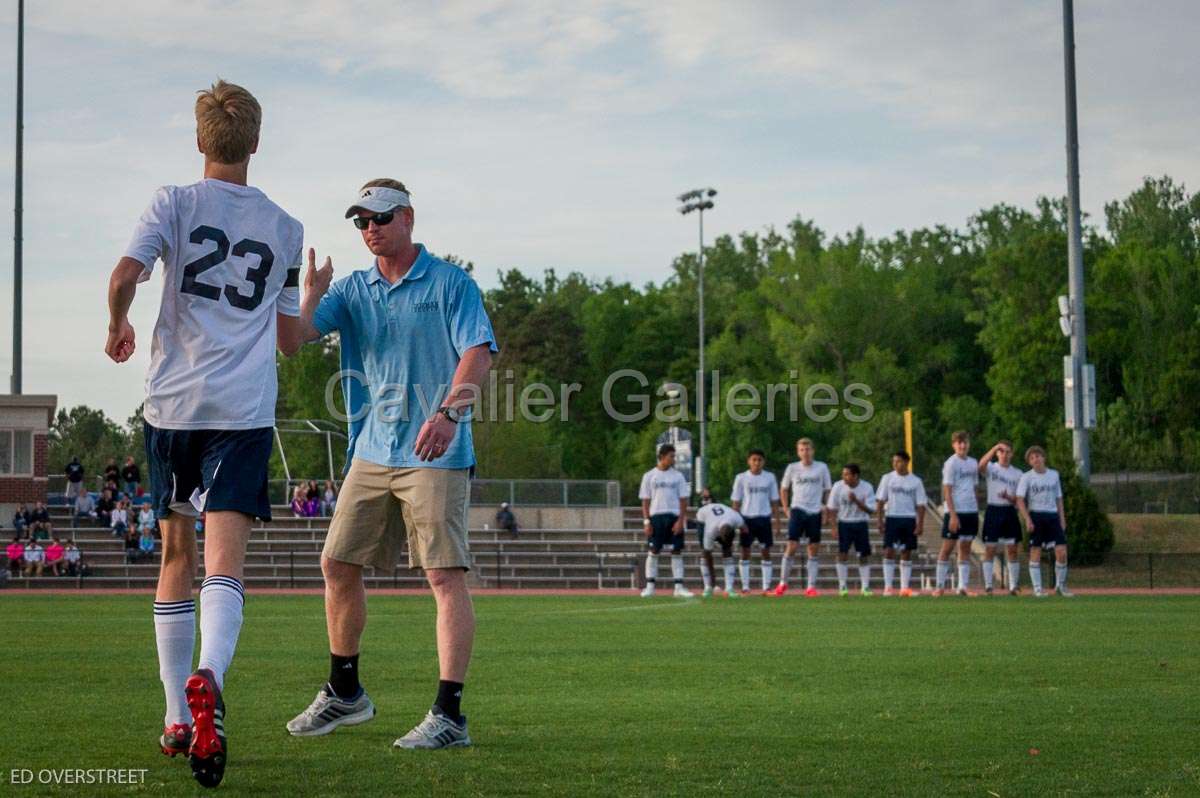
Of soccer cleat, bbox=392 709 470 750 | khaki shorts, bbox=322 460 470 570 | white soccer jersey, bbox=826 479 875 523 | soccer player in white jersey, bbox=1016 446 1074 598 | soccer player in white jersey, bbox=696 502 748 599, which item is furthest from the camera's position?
white soccer jersey, bbox=826 479 875 523

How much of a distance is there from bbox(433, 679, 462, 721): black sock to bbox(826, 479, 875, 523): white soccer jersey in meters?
18.9

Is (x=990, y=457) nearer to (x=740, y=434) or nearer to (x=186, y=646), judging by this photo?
(x=186, y=646)

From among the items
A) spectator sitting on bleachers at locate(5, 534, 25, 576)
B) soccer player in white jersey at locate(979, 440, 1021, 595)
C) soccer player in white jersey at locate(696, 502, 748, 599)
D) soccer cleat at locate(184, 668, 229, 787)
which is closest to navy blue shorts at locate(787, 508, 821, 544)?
soccer player in white jersey at locate(696, 502, 748, 599)

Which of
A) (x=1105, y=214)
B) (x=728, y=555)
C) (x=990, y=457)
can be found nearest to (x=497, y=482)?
(x=728, y=555)

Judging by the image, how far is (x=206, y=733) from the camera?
496cm

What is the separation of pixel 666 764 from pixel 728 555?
759 inches

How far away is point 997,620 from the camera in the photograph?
15.8 m

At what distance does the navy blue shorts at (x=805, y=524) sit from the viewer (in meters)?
24.7

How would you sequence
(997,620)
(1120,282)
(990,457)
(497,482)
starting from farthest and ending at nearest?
(1120,282) → (497,482) → (990,457) → (997,620)

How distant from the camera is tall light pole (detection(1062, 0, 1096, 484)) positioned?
3297 cm

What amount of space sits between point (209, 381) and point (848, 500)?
19.9 m

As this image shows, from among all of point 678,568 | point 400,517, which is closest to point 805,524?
point 678,568

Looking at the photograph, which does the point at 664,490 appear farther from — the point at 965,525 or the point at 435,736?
the point at 435,736

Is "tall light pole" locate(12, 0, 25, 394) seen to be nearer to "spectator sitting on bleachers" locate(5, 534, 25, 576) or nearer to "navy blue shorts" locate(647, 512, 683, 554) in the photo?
"spectator sitting on bleachers" locate(5, 534, 25, 576)
